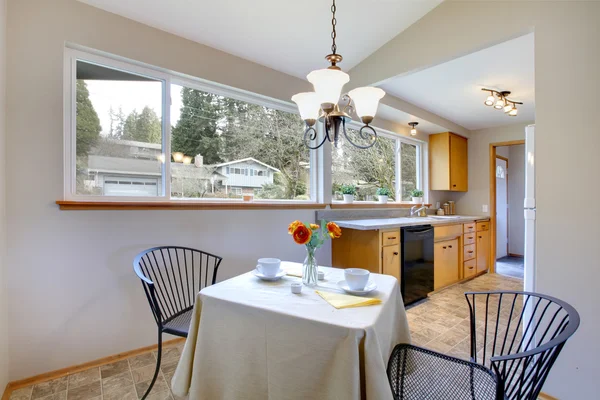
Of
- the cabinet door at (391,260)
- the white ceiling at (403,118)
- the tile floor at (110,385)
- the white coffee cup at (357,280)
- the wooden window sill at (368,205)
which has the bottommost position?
the tile floor at (110,385)

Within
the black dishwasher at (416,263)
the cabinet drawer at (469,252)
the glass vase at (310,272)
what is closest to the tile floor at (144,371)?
the black dishwasher at (416,263)

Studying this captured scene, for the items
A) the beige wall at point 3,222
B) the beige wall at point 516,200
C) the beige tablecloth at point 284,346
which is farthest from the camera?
the beige wall at point 516,200

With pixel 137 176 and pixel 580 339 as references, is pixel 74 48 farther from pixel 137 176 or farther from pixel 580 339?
pixel 580 339

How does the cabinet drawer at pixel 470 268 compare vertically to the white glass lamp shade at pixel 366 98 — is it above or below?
below

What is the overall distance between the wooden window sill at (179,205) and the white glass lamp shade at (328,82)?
4.25 ft

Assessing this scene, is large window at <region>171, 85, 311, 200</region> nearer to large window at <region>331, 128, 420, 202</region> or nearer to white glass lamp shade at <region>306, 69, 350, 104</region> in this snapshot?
large window at <region>331, 128, 420, 202</region>

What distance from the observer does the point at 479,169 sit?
192 inches

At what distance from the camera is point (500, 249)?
19.3ft

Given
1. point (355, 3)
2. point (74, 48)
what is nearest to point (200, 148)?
point (74, 48)

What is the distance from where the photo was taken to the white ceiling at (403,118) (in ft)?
11.8

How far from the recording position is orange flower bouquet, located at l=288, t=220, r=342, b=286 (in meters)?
1.38

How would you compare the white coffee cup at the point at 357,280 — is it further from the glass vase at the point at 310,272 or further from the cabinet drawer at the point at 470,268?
the cabinet drawer at the point at 470,268

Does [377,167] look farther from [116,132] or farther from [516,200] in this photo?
[516,200]

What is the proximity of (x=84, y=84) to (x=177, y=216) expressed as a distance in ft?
3.58
